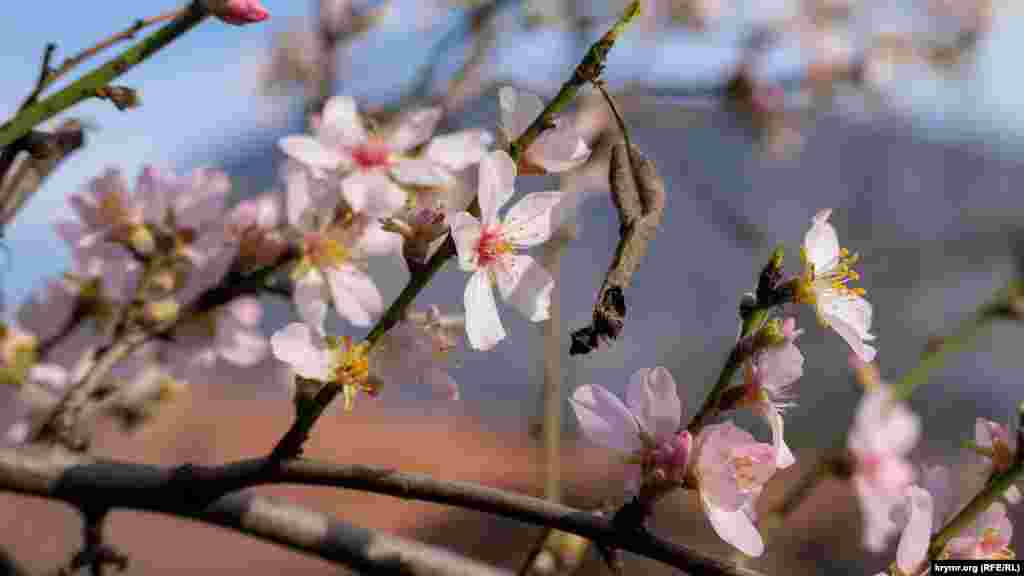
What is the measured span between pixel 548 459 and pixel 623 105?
3.35 feet

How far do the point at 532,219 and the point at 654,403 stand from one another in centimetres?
16

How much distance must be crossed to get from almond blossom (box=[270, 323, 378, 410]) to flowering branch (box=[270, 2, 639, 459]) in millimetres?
13

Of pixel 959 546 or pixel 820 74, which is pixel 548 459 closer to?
pixel 959 546

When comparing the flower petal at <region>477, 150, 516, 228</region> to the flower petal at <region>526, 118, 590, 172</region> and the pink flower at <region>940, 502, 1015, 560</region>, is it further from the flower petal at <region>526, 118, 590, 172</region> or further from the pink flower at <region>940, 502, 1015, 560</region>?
the pink flower at <region>940, 502, 1015, 560</region>

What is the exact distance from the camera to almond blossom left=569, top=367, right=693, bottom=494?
570mm

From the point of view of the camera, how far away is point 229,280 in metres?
0.91

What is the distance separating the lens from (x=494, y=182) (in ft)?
1.82

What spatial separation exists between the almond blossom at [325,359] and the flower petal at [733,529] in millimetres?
237

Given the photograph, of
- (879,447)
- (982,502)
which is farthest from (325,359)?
(879,447)

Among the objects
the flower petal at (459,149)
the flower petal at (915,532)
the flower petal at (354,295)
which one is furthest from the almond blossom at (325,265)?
the flower petal at (915,532)

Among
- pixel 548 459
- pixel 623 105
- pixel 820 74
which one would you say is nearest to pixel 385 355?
pixel 548 459

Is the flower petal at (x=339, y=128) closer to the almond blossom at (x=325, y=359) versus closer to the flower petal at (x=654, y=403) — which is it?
the almond blossom at (x=325, y=359)

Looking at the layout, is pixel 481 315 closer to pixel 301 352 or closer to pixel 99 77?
pixel 301 352

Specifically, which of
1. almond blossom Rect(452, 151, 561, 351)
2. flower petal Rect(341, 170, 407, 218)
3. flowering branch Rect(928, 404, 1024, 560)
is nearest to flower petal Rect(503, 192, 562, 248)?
almond blossom Rect(452, 151, 561, 351)
